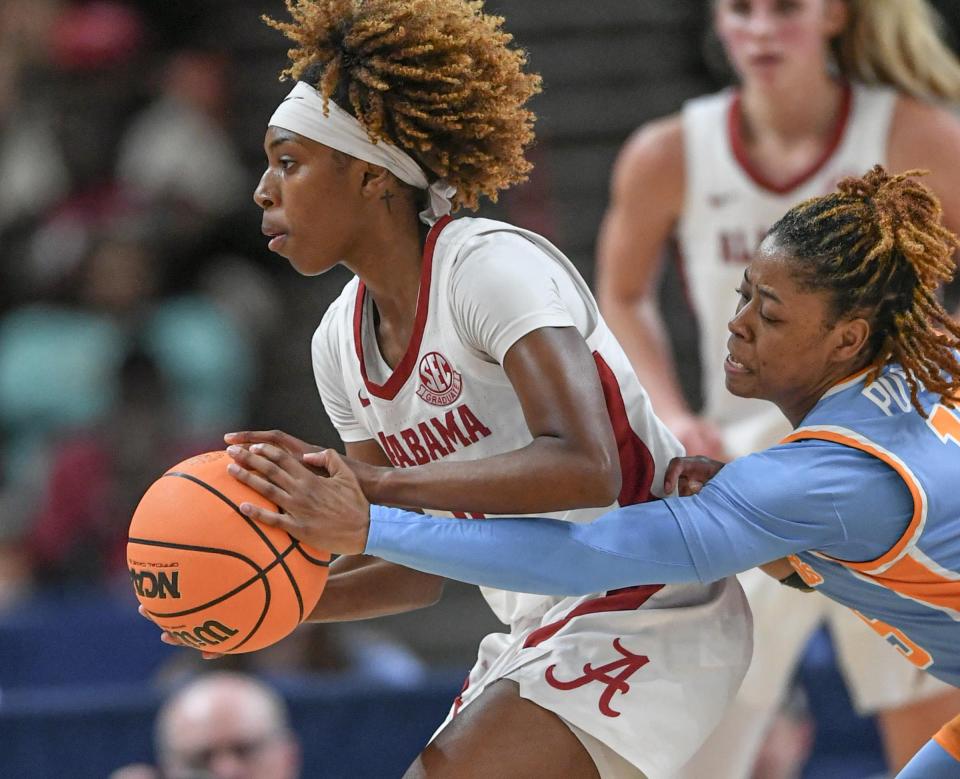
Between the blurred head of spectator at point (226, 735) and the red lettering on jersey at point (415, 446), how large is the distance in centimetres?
171

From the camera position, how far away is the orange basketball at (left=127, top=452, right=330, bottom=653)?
2.59 metres

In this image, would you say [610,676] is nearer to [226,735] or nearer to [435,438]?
[435,438]

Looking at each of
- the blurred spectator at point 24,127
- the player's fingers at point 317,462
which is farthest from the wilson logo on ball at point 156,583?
the blurred spectator at point 24,127

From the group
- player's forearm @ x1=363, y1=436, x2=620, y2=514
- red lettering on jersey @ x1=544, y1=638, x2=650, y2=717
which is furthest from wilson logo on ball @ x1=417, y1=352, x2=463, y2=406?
red lettering on jersey @ x1=544, y1=638, x2=650, y2=717

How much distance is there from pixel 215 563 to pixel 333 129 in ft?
2.64

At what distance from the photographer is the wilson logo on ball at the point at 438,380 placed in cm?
290

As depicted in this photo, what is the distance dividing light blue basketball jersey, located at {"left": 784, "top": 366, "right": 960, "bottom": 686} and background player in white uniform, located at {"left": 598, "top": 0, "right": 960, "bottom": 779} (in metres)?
1.18

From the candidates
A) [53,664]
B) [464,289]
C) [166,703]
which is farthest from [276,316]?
[464,289]

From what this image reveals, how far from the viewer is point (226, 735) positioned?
445 cm

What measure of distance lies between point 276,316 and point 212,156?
89 centimetres

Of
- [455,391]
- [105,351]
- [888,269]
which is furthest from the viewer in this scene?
[105,351]

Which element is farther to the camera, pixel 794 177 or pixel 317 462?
pixel 794 177

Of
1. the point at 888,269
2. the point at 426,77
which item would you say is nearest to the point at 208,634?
the point at 426,77

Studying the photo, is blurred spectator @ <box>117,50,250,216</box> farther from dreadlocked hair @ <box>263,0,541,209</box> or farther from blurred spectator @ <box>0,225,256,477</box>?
dreadlocked hair @ <box>263,0,541,209</box>
